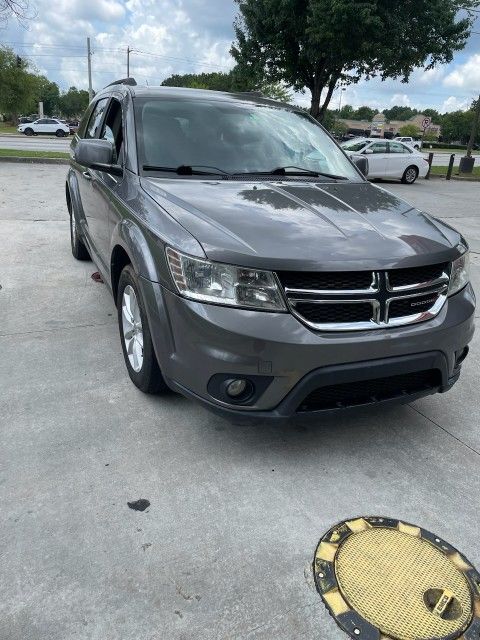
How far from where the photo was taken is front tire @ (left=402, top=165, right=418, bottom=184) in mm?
17761

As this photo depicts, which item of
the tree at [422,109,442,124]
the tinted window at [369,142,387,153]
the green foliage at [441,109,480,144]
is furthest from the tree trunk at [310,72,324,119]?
the tree at [422,109,442,124]

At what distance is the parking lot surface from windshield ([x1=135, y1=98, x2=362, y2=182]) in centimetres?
148

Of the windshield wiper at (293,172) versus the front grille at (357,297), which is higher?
the windshield wiper at (293,172)

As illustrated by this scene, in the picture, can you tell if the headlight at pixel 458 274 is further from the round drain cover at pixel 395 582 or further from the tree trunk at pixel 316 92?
the tree trunk at pixel 316 92

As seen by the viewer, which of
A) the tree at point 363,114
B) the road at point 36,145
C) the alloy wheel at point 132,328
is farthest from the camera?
the tree at point 363,114

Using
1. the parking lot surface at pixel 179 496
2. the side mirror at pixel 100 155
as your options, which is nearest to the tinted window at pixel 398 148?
the parking lot surface at pixel 179 496

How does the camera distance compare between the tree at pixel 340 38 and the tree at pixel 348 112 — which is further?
the tree at pixel 348 112

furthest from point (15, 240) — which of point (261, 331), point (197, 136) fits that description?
point (261, 331)

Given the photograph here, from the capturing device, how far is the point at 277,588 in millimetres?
1982

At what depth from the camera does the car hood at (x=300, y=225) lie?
7.72ft

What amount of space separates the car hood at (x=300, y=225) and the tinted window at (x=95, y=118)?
181 centimetres

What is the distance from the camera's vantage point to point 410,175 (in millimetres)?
17875

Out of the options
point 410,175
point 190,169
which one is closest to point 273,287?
point 190,169

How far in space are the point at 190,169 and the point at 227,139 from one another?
1.54 feet
